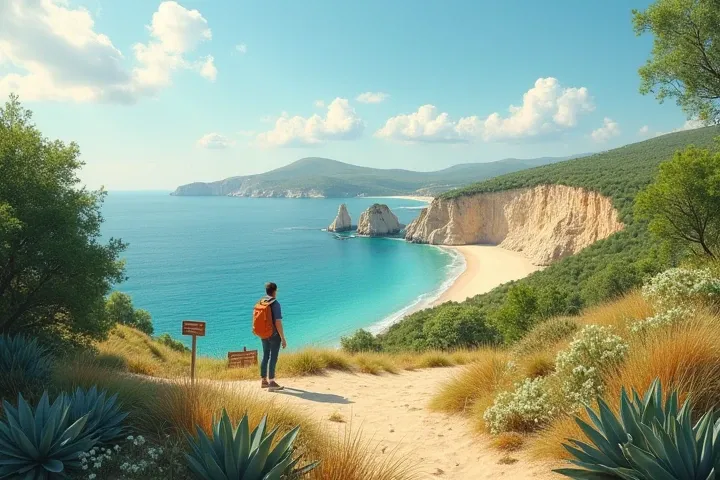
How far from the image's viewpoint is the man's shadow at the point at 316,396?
28.1ft

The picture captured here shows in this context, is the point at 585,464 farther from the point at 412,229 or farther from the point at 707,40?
the point at 412,229

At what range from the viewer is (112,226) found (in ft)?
395

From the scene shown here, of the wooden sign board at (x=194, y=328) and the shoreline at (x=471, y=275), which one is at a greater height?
the wooden sign board at (x=194, y=328)

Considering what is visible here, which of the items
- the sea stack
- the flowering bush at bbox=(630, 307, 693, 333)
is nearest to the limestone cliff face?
the sea stack

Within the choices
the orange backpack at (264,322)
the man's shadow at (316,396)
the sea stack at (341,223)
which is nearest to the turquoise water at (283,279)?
the sea stack at (341,223)

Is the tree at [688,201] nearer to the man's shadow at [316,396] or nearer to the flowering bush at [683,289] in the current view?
the flowering bush at [683,289]

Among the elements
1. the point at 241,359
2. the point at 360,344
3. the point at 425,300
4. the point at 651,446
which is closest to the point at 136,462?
the point at 651,446

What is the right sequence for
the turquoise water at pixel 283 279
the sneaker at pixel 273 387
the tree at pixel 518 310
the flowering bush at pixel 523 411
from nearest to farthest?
the flowering bush at pixel 523 411, the sneaker at pixel 273 387, the tree at pixel 518 310, the turquoise water at pixel 283 279

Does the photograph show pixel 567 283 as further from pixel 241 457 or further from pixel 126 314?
pixel 241 457

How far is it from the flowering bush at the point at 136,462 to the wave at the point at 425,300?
31.9 metres

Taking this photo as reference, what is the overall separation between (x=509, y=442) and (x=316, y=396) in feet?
14.4

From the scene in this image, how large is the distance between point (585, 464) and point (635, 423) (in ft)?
1.61

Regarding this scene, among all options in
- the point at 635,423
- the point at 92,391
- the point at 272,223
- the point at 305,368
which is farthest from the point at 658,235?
the point at 272,223

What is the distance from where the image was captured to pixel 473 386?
7551 mm
